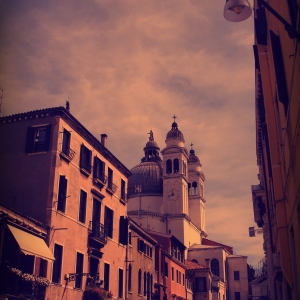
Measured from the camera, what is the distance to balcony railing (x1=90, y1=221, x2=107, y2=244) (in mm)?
27823

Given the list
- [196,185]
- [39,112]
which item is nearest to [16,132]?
[39,112]

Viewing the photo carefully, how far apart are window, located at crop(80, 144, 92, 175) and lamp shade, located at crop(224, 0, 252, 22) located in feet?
63.4

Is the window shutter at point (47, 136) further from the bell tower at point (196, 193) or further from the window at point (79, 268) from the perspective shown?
the bell tower at point (196, 193)

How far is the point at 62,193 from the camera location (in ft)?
81.7

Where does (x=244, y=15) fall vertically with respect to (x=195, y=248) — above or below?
below

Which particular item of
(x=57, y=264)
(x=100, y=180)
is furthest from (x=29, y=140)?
(x=57, y=264)

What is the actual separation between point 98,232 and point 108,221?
2983 millimetres

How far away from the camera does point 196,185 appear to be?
86.9 m

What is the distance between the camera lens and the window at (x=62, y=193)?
24562mm

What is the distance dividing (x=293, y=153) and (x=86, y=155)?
19.9 metres

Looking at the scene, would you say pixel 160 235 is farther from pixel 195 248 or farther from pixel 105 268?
pixel 195 248

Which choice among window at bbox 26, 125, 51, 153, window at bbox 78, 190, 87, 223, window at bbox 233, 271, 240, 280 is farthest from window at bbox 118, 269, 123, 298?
window at bbox 233, 271, 240, 280

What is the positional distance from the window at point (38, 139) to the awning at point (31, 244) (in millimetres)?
5583

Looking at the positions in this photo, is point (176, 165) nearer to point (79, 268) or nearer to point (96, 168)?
point (96, 168)
